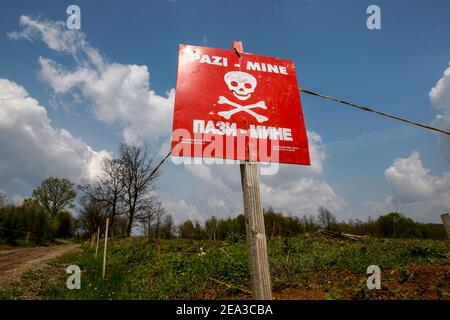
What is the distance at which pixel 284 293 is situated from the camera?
510cm

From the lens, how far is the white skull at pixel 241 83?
3.27 meters

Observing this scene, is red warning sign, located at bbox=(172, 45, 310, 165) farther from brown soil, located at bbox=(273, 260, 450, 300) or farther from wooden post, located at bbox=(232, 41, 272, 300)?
brown soil, located at bbox=(273, 260, 450, 300)

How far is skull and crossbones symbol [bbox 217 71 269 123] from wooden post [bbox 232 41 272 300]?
0.60 meters

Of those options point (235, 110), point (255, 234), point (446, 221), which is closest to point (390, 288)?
point (446, 221)

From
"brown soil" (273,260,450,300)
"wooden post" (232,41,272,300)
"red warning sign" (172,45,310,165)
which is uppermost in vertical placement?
"red warning sign" (172,45,310,165)

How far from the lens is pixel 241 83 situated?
3.36m

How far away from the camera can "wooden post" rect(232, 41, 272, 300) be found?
2.65m

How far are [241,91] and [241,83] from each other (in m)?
0.13

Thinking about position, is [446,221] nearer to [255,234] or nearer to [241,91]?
[255,234]

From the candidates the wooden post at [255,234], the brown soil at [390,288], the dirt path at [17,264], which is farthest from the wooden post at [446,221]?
the dirt path at [17,264]

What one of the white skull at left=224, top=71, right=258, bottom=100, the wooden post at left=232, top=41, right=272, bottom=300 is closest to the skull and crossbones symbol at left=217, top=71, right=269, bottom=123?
the white skull at left=224, top=71, right=258, bottom=100

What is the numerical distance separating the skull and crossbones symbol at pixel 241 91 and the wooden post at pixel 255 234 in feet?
1.97
